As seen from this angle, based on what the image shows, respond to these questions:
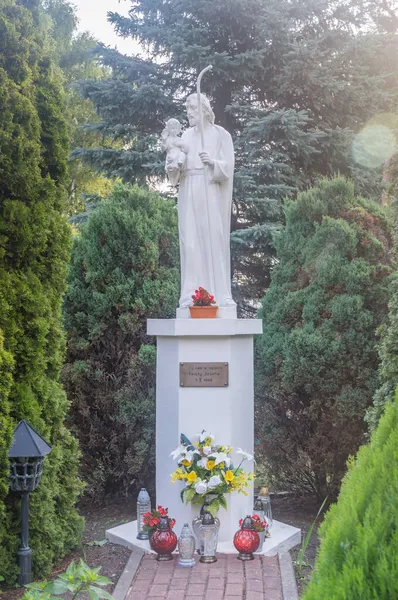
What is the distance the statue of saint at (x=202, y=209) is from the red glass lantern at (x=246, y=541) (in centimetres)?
182

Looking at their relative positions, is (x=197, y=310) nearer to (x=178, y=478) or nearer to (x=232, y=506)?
(x=178, y=478)

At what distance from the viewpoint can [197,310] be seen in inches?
190

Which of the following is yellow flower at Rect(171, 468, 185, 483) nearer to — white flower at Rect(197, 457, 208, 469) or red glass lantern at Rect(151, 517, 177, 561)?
white flower at Rect(197, 457, 208, 469)

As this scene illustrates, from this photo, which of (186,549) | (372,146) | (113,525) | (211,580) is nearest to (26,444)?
(186,549)

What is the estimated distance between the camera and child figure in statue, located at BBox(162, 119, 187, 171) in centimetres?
510

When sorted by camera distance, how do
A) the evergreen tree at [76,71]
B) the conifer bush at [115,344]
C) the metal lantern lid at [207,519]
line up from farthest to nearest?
1. the evergreen tree at [76,71]
2. the conifer bush at [115,344]
3. the metal lantern lid at [207,519]

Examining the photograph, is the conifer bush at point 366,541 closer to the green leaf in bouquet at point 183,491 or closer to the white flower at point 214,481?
the white flower at point 214,481

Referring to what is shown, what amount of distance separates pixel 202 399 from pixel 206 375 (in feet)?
0.66

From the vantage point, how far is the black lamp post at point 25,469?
3.79 m

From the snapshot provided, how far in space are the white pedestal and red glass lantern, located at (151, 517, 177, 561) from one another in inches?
9.3

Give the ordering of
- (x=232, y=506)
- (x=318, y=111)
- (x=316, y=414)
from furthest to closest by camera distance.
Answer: (x=318, y=111), (x=316, y=414), (x=232, y=506)

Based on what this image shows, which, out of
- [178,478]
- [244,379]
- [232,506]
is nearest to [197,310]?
[244,379]

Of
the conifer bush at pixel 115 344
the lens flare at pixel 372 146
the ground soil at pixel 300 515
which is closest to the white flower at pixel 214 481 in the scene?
the ground soil at pixel 300 515

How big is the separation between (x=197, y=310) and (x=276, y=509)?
2.62 meters
